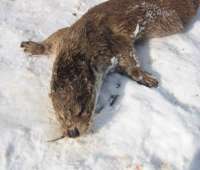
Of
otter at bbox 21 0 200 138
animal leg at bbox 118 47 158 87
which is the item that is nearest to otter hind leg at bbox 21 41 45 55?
otter at bbox 21 0 200 138

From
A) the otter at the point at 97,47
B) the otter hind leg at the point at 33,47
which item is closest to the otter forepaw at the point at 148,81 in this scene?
the otter at the point at 97,47

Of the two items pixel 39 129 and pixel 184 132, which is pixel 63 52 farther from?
pixel 184 132

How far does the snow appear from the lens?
13.7ft

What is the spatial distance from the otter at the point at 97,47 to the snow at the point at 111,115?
0.16 metres

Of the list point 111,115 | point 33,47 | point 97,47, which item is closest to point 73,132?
point 111,115

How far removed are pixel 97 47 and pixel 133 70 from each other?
0.46 m

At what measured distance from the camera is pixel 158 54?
17.8 ft

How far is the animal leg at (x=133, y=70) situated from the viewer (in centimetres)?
497

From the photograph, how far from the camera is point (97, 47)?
16.1 feet

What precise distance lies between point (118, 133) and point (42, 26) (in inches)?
73.7

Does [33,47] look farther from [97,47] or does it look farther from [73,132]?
[73,132]

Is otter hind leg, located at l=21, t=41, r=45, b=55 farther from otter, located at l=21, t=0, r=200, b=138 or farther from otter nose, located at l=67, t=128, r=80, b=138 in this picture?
otter nose, located at l=67, t=128, r=80, b=138

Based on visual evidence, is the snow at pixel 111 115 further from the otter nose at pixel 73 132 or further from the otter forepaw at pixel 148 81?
the otter nose at pixel 73 132

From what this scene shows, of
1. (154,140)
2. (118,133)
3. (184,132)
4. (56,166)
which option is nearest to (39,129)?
(56,166)
